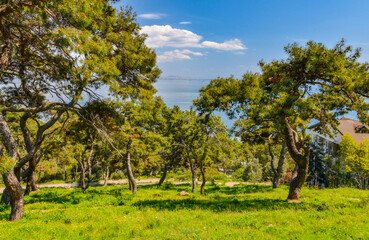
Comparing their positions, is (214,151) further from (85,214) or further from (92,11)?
(92,11)

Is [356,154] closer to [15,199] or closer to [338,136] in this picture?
[338,136]

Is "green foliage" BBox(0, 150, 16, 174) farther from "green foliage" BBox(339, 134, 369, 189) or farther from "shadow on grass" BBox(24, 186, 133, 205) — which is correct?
"green foliage" BBox(339, 134, 369, 189)

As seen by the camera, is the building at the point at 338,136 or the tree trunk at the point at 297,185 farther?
the building at the point at 338,136

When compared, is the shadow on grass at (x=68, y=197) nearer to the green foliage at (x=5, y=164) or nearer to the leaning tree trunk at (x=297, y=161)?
the green foliage at (x=5, y=164)

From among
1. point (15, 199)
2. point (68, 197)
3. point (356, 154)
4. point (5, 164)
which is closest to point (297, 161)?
point (5, 164)

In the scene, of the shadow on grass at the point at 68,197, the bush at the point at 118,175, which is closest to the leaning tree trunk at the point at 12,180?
the shadow on grass at the point at 68,197

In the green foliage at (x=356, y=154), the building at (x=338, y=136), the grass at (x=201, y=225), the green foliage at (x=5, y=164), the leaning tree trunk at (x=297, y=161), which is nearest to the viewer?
the grass at (x=201, y=225)

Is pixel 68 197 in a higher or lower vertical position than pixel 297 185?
lower

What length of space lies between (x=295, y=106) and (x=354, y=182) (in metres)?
34.0

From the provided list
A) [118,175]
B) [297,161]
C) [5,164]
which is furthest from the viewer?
[118,175]

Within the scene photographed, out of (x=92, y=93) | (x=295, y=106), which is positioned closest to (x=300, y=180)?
(x=295, y=106)

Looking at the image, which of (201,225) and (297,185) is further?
(297,185)

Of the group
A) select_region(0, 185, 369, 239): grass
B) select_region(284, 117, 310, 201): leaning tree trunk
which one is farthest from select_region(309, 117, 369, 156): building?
select_region(0, 185, 369, 239): grass

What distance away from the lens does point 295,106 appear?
11.4m
